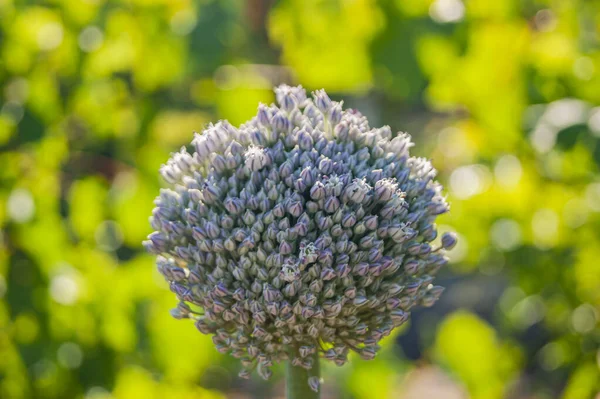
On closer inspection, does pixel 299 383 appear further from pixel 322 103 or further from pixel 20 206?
pixel 20 206

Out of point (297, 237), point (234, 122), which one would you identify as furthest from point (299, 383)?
point (234, 122)

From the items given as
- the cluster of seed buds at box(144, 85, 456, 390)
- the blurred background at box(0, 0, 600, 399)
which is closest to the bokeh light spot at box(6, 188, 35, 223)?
the blurred background at box(0, 0, 600, 399)

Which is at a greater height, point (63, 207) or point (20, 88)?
point (20, 88)

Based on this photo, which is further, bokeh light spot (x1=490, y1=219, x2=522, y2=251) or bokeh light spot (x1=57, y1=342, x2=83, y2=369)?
bokeh light spot (x1=57, y1=342, x2=83, y2=369)

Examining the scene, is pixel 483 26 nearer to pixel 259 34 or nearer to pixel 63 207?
pixel 63 207

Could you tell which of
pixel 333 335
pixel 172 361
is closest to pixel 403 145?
pixel 333 335

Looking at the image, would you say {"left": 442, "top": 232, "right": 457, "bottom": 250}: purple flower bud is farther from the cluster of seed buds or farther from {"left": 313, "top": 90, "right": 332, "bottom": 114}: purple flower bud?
{"left": 313, "top": 90, "right": 332, "bottom": 114}: purple flower bud
